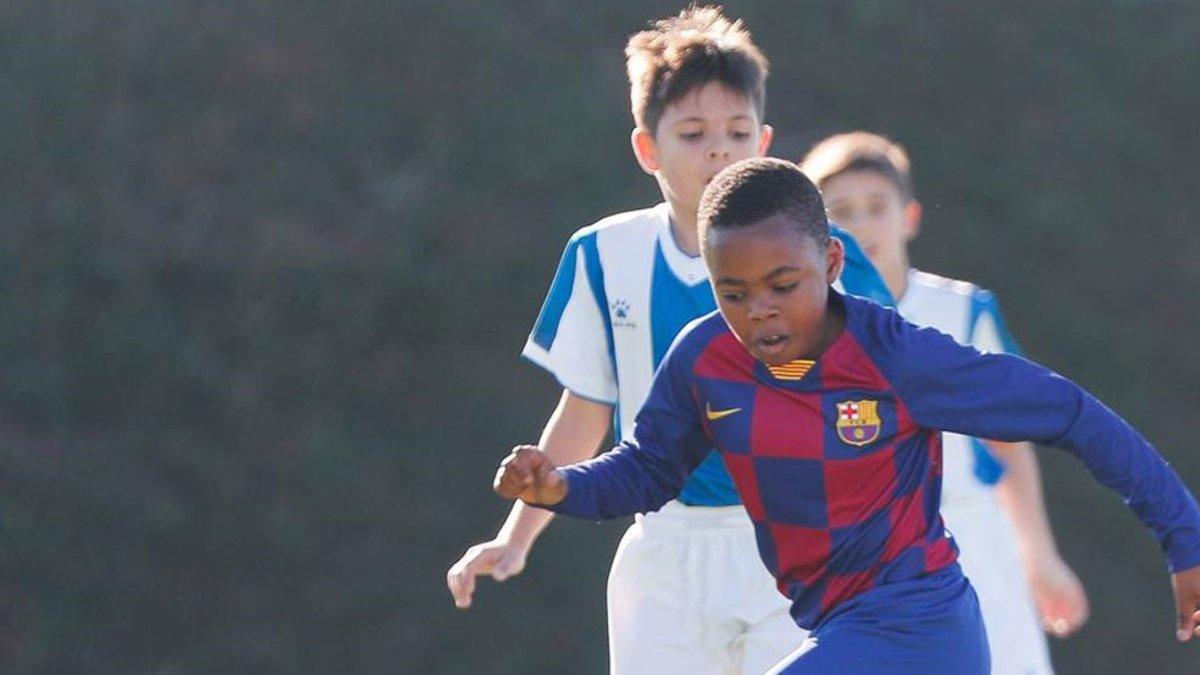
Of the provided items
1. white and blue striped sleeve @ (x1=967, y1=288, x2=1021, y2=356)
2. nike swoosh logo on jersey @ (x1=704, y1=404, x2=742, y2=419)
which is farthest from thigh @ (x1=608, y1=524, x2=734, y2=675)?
white and blue striped sleeve @ (x1=967, y1=288, x2=1021, y2=356)

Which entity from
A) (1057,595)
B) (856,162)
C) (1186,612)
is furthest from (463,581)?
(856,162)

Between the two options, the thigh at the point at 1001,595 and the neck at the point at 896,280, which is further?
the neck at the point at 896,280

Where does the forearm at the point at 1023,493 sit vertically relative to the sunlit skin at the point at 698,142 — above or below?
below

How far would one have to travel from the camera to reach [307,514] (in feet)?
32.5

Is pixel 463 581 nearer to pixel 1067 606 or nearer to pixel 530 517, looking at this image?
pixel 530 517

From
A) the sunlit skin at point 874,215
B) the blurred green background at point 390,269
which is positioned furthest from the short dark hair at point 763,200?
the blurred green background at point 390,269

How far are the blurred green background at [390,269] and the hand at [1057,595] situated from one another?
4.69 metres

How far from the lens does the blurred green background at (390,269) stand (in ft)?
31.7

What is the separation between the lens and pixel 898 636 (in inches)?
121

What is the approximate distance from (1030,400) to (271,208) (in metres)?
8.27

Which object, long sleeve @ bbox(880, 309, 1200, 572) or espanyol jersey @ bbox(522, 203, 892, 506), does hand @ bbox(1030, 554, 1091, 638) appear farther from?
long sleeve @ bbox(880, 309, 1200, 572)

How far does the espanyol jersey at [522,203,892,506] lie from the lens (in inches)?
156

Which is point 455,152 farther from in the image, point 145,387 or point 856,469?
point 856,469

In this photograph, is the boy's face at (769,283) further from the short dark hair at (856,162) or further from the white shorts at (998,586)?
the short dark hair at (856,162)
